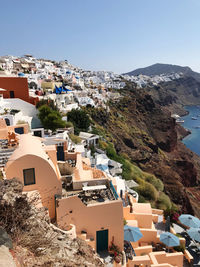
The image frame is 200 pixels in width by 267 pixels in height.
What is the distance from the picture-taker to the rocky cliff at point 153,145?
3266 cm

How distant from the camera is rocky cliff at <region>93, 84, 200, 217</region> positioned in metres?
32.7

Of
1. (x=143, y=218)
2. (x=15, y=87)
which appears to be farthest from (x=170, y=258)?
(x=15, y=87)

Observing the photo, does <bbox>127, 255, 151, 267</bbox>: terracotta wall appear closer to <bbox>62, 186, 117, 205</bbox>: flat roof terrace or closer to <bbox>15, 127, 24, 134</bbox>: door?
<bbox>62, 186, 117, 205</bbox>: flat roof terrace

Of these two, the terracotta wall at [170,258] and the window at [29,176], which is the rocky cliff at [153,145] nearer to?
the terracotta wall at [170,258]

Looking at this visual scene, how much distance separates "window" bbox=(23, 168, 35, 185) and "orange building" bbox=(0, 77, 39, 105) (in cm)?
1567

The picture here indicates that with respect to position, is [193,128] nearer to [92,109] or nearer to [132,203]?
[92,109]

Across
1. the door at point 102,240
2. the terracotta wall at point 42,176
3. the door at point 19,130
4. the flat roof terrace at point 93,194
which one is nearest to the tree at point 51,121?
the door at point 19,130

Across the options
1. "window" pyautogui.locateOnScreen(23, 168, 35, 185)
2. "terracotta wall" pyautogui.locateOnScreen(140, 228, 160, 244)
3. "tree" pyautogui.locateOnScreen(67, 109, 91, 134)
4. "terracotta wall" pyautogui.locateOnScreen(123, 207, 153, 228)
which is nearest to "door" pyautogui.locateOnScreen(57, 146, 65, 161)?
"window" pyautogui.locateOnScreen(23, 168, 35, 185)

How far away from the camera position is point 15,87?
68.4 ft

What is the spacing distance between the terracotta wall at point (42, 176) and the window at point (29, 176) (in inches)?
4.5

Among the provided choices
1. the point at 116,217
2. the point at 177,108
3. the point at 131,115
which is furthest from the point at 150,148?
the point at 177,108

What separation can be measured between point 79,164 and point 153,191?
1011 cm

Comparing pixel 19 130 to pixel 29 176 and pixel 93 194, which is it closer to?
pixel 29 176

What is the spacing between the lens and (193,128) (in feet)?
301
